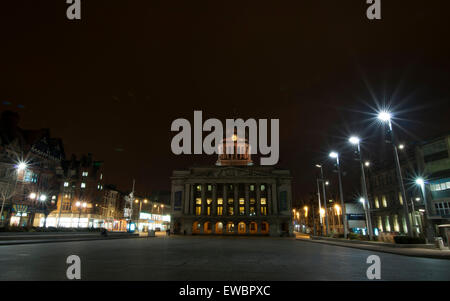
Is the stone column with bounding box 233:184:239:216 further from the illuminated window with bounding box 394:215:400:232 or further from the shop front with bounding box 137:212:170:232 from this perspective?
the illuminated window with bounding box 394:215:400:232

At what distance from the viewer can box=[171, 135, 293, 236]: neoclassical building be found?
266ft

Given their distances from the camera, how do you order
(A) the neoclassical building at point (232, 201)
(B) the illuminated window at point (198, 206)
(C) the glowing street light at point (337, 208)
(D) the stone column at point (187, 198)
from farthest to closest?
(B) the illuminated window at point (198, 206) < (D) the stone column at point (187, 198) < (A) the neoclassical building at point (232, 201) < (C) the glowing street light at point (337, 208)

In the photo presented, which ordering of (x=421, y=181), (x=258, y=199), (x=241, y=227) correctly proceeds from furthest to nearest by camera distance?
(x=258, y=199) < (x=241, y=227) < (x=421, y=181)

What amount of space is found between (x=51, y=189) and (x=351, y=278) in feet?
215

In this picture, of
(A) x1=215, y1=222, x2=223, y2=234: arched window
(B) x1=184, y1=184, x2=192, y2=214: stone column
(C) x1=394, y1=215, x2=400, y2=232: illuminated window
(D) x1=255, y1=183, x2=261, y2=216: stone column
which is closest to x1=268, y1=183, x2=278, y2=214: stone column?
(D) x1=255, y1=183, x2=261, y2=216: stone column

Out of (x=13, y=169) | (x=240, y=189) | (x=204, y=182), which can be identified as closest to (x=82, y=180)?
(x=13, y=169)

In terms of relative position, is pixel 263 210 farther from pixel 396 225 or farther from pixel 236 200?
pixel 396 225

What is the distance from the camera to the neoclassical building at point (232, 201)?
266ft

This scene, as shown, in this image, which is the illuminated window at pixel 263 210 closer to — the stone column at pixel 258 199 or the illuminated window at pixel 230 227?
the stone column at pixel 258 199

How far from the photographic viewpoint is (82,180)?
7350cm

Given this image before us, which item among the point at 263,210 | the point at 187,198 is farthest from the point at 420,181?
the point at 187,198

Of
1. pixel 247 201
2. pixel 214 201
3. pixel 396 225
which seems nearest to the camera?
pixel 396 225

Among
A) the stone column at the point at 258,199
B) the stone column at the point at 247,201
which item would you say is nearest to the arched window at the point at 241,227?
the stone column at the point at 247,201

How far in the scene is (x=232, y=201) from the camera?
88.1 metres
